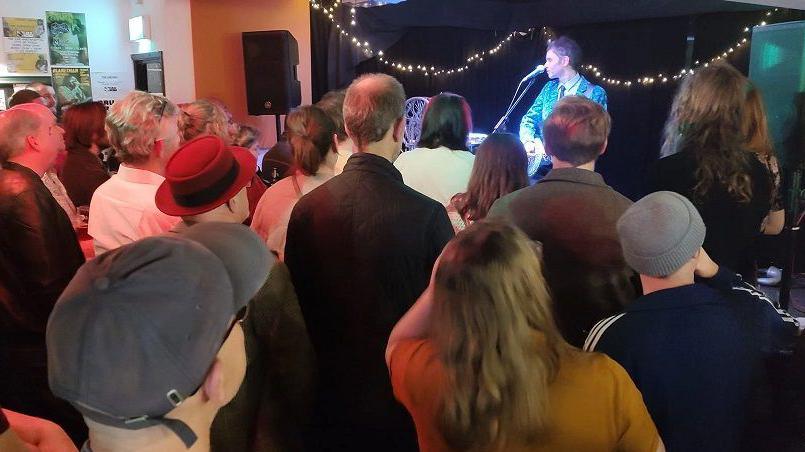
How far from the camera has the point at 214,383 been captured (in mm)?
848

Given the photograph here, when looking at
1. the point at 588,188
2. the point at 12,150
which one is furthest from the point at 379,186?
the point at 12,150

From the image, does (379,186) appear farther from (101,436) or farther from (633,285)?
(101,436)

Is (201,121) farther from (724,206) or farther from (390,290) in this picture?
(724,206)

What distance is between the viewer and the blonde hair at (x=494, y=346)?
3.33 ft

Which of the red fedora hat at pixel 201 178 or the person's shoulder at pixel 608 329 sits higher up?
the red fedora hat at pixel 201 178

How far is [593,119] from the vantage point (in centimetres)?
193

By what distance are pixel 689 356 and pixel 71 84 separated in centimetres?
769

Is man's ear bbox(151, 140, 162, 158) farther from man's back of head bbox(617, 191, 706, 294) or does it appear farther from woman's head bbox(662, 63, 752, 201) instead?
woman's head bbox(662, 63, 752, 201)

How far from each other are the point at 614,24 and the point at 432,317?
6081 mm

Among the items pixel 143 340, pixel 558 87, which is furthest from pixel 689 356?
pixel 558 87

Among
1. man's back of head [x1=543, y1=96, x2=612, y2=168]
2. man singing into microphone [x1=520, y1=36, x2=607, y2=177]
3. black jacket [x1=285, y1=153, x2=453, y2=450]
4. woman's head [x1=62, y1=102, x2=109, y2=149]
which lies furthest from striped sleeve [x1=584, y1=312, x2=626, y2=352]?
man singing into microphone [x1=520, y1=36, x2=607, y2=177]

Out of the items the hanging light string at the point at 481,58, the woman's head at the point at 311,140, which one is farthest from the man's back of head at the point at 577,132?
the hanging light string at the point at 481,58

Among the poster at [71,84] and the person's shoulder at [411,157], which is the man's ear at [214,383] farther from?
the poster at [71,84]

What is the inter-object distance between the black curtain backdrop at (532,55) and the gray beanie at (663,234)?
5277 mm
